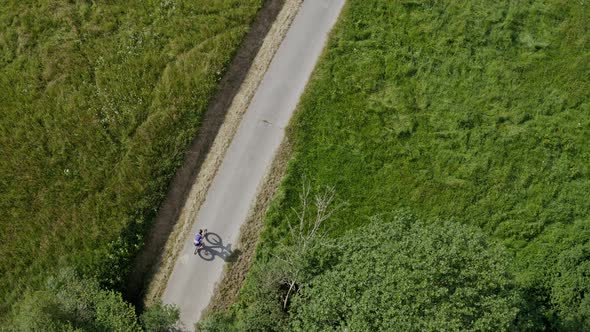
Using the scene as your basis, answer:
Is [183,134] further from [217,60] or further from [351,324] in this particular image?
[351,324]

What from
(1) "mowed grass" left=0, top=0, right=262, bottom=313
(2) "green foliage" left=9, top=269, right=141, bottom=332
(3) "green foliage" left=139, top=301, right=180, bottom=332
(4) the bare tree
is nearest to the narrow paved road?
(3) "green foliage" left=139, top=301, right=180, bottom=332

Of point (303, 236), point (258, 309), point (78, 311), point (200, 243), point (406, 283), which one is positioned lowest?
point (78, 311)

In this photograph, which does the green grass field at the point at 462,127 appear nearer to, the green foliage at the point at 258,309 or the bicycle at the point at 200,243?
the green foliage at the point at 258,309

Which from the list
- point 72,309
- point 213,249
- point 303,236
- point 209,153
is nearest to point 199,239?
point 213,249

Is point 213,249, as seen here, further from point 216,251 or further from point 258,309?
point 258,309

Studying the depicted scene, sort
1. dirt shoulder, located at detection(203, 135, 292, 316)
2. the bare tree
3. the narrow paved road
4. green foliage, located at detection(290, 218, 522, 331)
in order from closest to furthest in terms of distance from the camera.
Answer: green foliage, located at detection(290, 218, 522, 331) < the bare tree < dirt shoulder, located at detection(203, 135, 292, 316) < the narrow paved road

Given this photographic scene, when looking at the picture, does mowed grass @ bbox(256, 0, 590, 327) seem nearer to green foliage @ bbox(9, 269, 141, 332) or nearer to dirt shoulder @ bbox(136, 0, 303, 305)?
dirt shoulder @ bbox(136, 0, 303, 305)

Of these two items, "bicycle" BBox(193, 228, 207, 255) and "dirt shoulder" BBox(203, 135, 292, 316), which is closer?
"bicycle" BBox(193, 228, 207, 255)
